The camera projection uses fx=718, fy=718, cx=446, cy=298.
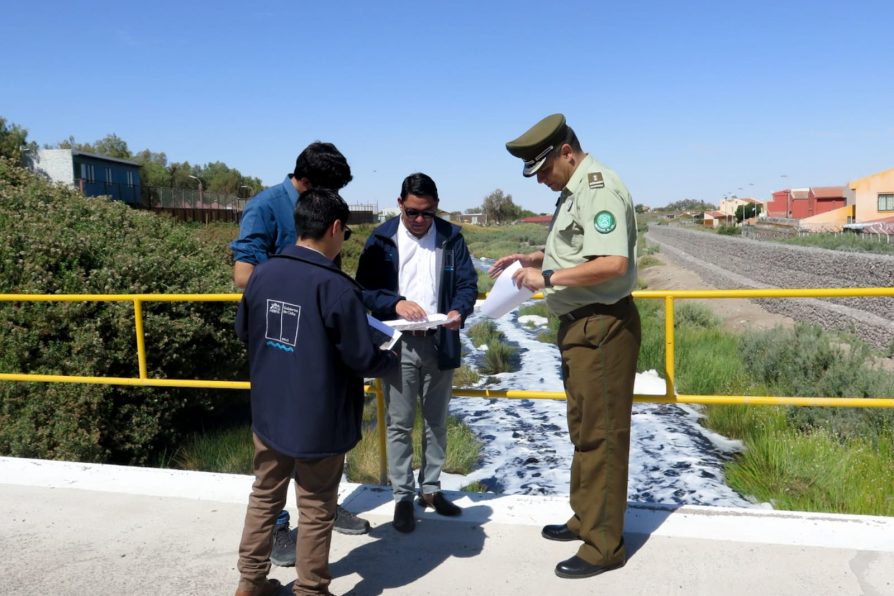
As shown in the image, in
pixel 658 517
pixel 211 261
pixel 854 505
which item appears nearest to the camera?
pixel 658 517

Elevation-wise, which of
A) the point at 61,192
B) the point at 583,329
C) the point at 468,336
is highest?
the point at 61,192

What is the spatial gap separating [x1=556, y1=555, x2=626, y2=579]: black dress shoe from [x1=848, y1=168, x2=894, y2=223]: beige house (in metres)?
59.0

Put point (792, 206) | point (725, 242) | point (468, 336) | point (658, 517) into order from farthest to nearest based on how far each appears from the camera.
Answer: point (792, 206) → point (725, 242) → point (468, 336) → point (658, 517)

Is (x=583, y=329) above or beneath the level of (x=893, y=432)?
above

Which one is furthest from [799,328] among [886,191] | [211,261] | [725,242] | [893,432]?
[886,191]

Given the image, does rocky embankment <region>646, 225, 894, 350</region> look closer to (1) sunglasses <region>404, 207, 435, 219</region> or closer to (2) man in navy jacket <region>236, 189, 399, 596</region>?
(1) sunglasses <region>404, 207, 435, 219</region>

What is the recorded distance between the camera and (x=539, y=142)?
2852 mm

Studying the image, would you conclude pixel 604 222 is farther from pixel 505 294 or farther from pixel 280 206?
pixel 280 206

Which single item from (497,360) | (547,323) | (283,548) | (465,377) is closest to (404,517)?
(283,548)

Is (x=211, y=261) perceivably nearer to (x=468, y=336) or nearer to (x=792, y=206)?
(x=468, y=336)

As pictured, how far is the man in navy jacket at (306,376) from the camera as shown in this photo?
8.20ft

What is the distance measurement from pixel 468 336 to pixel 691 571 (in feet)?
47.7

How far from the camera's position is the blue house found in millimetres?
38656

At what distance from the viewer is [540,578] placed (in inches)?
113
